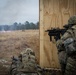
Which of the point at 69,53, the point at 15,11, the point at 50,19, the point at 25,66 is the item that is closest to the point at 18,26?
the point at 15,11

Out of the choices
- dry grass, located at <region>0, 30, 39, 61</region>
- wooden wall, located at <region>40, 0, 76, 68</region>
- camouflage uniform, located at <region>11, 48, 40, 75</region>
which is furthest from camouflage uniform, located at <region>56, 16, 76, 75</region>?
dry grass, located at <region>0, 30, 39, 61</region>

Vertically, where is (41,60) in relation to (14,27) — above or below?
below

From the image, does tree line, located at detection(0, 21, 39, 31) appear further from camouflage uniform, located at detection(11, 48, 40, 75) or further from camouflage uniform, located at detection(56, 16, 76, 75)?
camouflage uniform, located at detection(56, 16, 76, 75)

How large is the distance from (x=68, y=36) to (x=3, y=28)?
6.99 ft

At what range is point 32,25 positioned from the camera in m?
5.59

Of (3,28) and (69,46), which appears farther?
(3,28)

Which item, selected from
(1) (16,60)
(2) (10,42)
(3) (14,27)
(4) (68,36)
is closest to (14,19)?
(3) (14,27)

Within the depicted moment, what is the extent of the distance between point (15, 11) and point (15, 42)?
72cm

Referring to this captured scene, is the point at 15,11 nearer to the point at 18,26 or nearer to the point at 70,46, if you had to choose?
the point at 18,26

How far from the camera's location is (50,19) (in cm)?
552

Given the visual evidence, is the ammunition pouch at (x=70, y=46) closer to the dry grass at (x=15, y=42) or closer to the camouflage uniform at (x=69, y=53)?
the camouflage uniform at (x=69, y=53)

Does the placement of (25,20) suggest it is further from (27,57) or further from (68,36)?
(68,36)

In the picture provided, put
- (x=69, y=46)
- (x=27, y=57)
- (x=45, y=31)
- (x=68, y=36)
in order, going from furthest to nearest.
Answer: (x=45, y=31) < (x=27, y=57) < (x=68, y=36) < (x=69, y=46)

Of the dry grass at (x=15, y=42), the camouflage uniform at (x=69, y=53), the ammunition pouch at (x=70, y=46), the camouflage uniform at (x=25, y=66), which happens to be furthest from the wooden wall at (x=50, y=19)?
the ammunition pouch at (x=70, y=46)
